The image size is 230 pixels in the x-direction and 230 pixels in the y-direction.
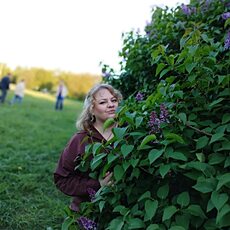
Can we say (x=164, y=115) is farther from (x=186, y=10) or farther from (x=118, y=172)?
(x=186, y=10)

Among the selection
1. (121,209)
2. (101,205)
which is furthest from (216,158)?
(101,205)

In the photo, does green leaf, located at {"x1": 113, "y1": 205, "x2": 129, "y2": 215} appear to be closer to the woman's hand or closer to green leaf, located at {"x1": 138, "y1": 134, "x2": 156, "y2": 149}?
the woman's hand

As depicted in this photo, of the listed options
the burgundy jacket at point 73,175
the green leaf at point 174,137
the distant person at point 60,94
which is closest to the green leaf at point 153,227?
the green leaf at point 174,137

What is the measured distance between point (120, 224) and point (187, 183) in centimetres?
37

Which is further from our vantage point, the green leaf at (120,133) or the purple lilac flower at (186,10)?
the purple lilac flower at (186,10)

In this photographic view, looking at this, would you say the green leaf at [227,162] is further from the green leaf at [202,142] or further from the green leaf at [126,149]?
the green leaf at [126,149]

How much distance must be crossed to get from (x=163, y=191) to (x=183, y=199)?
0.37ft

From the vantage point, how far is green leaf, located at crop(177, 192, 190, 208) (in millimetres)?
1555

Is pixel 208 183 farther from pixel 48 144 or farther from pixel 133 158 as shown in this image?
pixel 48 144

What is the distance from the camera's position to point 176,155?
5.10 feet

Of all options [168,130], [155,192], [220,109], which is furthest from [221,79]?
[155,192]

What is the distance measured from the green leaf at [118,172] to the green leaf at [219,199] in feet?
1.46

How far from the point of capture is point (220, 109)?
177 centimetres

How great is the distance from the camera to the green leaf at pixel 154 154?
1.54 meters
